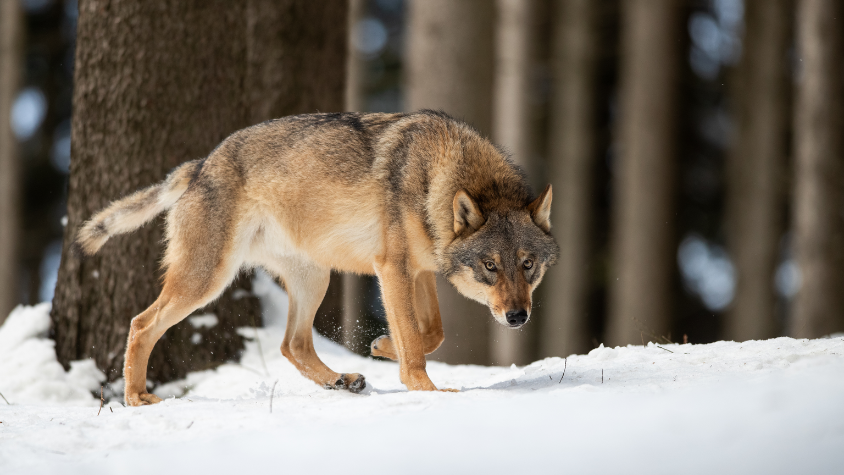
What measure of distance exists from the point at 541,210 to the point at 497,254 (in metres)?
0.56

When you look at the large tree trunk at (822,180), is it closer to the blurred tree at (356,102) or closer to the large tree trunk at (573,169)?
the large tree trunk at (573,169)

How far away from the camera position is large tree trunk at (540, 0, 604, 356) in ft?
47.1

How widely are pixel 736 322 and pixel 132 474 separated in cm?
1305

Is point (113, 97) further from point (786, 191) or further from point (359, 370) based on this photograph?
point (786, 191)

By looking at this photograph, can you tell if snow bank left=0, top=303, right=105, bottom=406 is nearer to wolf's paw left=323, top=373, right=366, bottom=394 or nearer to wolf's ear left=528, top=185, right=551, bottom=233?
wolf's paw left=323, top=373, right=366, bottom=394

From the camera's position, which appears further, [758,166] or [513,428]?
[758,166]

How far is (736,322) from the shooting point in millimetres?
13750

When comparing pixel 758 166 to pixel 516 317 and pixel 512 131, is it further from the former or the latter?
pixel 516 317

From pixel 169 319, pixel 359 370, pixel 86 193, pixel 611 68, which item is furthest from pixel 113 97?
pixel 611 68

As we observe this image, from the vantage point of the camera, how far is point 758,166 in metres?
13.6

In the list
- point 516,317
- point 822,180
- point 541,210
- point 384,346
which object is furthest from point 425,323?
point 822,180

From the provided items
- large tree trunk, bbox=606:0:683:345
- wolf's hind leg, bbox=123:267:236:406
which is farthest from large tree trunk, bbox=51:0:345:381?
large tree trunk, bbox=606:0:683:345

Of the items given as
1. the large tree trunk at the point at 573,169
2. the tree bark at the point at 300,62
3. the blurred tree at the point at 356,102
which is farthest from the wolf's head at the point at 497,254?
the large tree trunk at the point at 573,169

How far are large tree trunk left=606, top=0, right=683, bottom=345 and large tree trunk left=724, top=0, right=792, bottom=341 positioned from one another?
1.87m
